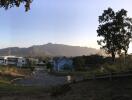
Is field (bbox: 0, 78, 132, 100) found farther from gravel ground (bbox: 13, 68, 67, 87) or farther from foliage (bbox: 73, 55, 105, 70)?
foliage (bbox: 73, 55, 105, 70)

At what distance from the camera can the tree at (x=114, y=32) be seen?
8794 centimetres

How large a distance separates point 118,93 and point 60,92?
617 centimetres

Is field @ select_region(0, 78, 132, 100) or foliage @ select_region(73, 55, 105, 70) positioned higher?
foliage @ select_region(73, 55, 105, 70)

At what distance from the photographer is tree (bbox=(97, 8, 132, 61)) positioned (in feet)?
289

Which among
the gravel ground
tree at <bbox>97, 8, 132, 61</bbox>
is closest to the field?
the gravel ground

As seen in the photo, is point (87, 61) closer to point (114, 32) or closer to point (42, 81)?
point (114, 32)

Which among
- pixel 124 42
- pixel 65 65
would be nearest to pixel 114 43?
pixel 124 42

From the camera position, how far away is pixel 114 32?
88938 mm

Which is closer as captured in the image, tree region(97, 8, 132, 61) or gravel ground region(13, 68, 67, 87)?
gravel ground region(13, 68, 67, 87)

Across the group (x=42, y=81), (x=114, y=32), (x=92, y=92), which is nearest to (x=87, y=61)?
(x=114, y=32)

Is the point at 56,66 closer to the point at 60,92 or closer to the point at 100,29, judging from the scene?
the point at 100,29

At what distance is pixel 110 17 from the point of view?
298ft

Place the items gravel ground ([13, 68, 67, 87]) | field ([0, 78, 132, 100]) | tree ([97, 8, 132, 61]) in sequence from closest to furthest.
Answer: field ([0, 78, 132, 100]) < gravel ground ([13, 68, 67, 87]) < tree ([97, 8, 132, 61])

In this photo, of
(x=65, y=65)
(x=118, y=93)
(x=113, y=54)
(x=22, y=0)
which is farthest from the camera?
(x=65, y=65)
